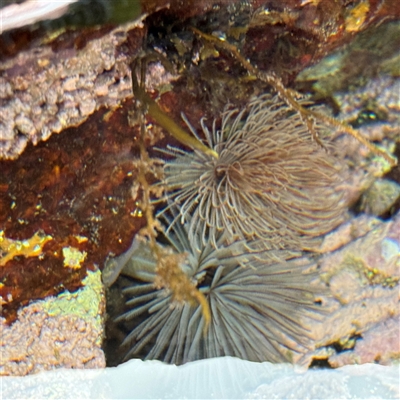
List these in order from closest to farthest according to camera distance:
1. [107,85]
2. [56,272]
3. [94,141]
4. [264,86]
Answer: [107,85] → [94,141] → [56,272] → [264,86]

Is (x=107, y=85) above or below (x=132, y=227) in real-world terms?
above

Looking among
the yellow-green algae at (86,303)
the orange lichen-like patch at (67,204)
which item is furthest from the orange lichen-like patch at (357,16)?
the yellow-green algae at (86,303)

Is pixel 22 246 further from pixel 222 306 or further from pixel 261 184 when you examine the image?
pixel 261 184

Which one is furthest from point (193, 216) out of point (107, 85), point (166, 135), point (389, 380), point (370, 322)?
point (389, 380)

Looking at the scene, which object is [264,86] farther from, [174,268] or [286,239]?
[174,268]

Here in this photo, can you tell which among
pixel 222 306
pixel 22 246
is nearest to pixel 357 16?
pixel 222 306

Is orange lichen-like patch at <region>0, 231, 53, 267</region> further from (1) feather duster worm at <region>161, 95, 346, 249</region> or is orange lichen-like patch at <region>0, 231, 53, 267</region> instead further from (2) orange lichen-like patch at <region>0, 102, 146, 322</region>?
(1) feather duster worm at <region>161, 95, 346, 249</region>

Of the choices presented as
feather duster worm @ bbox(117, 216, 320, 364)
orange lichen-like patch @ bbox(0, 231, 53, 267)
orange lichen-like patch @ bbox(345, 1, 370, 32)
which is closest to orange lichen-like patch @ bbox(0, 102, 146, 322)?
orange lichen-like patch @ bbox(0, 231, 53, 267)
